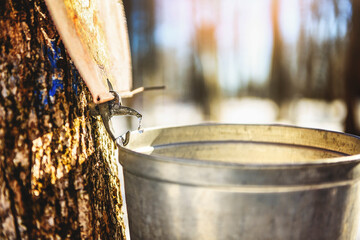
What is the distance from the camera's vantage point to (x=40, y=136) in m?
1.20

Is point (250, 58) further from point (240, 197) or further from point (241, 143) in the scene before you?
point (240, 197)

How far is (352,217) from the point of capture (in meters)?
1.08

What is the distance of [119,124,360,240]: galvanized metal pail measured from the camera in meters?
0.92

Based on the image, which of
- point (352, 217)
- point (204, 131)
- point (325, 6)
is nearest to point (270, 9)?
point (325, 6)

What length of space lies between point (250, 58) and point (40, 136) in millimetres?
5806

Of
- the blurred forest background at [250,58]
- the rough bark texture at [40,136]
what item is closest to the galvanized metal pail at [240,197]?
the rough bark texture at [40,136]

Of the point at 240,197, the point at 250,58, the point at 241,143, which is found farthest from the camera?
the point at 250,58

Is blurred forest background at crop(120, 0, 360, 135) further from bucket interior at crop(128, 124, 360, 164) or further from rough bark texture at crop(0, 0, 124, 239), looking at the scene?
rough bark texture at crop(0, 0, 124, 239)

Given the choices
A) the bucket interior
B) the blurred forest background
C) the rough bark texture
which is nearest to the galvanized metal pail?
the rough bark texture

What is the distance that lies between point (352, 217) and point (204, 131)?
814 millimetres

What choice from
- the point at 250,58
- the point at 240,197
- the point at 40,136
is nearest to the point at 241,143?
the point at 240,197

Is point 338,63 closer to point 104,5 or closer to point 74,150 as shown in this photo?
point 104,5

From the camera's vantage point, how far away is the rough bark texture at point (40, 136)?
1.17 metres

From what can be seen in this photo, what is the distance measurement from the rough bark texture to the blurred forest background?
4.58 m
